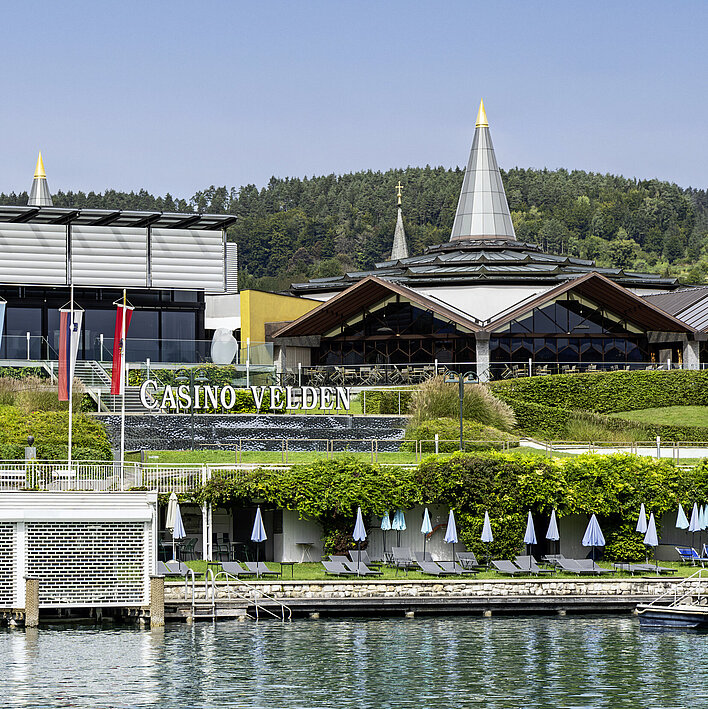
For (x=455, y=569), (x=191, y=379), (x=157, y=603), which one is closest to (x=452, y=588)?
(x=455, y=569)

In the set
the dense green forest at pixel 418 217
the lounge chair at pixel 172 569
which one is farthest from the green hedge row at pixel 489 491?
the dense green forest at pixel 418 217

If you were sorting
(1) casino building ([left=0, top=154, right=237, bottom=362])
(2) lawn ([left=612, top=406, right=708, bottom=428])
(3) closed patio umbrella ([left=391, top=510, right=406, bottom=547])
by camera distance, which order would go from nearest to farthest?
1. (3) closed patio umbrella ([left=391, top=510, right=406, bottom=547])
2. (2) lawn ([left=612, top=406, right=708, bottom=428])
3. (1) casino building ([left=0, top=154, right=237, bottom=362])

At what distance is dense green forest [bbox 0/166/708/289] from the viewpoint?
6422 inches

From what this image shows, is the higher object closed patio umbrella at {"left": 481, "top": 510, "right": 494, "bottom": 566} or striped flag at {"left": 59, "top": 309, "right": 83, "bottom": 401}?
striped flag at {"left": 59, "top": 309, "right": 83, "bottom": 401}

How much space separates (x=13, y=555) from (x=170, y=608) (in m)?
4.05

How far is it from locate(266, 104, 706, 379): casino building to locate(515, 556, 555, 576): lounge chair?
20.5 m

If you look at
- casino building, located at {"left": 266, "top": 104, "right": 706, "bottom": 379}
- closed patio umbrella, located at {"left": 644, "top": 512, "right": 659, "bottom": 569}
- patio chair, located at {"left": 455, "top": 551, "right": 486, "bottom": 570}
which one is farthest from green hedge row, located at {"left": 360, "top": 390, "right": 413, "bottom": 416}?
closed patio umbrella, located at {"left": 644, "top": 512, "right": 659, "bottom": 569}

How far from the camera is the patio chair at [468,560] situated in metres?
37.6

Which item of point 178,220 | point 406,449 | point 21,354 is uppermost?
point 178,220

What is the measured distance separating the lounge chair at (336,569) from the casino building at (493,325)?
76.1 ft

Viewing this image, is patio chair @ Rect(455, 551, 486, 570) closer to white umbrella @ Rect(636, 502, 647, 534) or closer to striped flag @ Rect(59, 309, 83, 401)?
white umbrella @ Rect(636, 502, 647, 534)

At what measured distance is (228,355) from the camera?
5700cm

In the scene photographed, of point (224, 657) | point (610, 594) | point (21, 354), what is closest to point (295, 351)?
point (21, 354)

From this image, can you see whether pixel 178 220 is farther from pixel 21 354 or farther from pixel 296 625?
pixel 296 625
